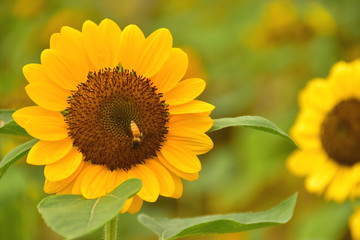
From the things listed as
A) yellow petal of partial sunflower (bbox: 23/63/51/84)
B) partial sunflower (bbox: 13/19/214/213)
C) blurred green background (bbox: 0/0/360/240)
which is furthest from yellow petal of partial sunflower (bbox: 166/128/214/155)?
blurred green background (bbox: 0/0/360/240)

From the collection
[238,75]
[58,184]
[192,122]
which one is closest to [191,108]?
[192,122]

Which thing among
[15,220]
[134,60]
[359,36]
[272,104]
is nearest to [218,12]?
[272,104]

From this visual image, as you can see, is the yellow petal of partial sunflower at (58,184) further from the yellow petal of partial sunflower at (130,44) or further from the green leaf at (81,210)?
the yellow petal of partial sunflower at (130,44)

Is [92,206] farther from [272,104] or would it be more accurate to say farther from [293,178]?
[272,104]

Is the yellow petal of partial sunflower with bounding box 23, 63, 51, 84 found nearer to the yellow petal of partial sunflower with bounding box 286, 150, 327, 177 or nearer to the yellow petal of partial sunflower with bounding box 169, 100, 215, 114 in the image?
the yellow petal of partial sunflower with bounding box 169, 100, 215, 114

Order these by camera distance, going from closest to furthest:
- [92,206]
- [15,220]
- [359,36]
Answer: [92,206] < [15,220] < [359,36]

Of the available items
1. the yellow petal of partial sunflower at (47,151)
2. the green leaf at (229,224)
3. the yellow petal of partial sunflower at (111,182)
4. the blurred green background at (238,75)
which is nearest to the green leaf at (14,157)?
the yellow petal of partial sunflower at (47,151)
